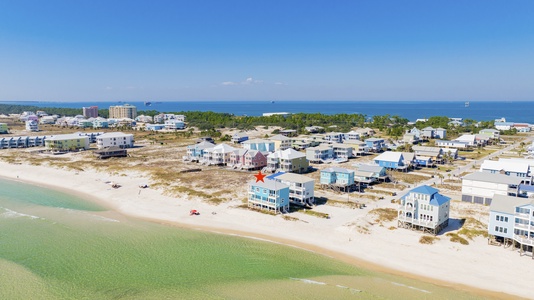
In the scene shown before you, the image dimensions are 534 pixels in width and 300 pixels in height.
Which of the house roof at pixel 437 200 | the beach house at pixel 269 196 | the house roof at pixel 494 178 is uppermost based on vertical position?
the house roof at pixel 494 178

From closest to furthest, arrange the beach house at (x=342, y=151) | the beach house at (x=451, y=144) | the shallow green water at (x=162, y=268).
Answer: the shallow green water at (x=162, y=268)
the beach house at (x=342, y=151)
the beach house at (x=451, y=144)

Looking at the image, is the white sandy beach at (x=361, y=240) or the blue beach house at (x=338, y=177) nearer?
the white sandy beach at (x=361, y=240)

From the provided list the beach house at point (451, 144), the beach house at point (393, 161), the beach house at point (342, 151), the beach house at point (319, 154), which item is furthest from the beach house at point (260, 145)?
the beach house at point (451, 144)

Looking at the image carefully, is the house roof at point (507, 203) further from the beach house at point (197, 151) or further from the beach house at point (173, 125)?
the beach house at point (173, 125)

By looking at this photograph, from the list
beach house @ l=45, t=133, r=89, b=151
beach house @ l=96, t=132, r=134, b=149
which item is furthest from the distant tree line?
beach house @ l=45, t=133, r=89, b=151

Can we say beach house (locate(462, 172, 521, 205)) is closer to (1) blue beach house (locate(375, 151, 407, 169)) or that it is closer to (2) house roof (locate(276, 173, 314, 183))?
(1) blue beach house (locate(375, 151, 407, 169))

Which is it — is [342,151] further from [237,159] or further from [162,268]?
[162,268]

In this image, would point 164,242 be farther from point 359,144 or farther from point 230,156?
point 359,144
